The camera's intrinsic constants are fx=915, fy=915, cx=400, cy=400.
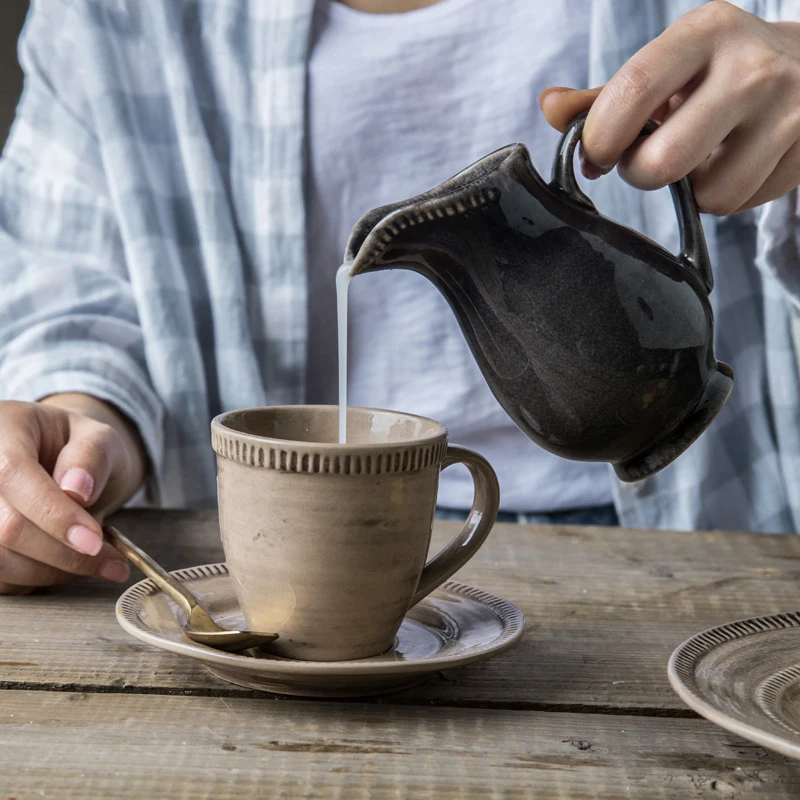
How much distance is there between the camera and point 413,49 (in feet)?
3.83

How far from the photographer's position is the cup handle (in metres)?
0.58

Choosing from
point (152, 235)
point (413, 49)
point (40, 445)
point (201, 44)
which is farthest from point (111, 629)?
point (201, 44)

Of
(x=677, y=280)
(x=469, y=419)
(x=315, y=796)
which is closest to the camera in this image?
(x=315, y=796)

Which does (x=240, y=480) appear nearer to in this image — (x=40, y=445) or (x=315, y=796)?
(x=315, y=796)

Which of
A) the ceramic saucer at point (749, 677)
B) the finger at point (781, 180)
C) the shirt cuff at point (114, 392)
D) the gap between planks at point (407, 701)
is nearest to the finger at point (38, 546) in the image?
the gap between planks at point (407, 701)

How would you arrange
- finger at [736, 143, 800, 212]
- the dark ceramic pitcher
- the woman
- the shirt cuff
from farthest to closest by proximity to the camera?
the woman < the shirt cuff < finger at [736, 143, 800, 212] < the dark ceramic pitcher

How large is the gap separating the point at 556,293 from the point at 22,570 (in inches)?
16.7

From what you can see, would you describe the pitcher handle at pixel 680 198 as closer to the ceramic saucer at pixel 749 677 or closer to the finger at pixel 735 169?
the finger at pixel 735 169

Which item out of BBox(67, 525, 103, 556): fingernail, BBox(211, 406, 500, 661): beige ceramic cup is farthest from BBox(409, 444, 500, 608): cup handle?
BBox(67, 525, 103, 556): fingernail

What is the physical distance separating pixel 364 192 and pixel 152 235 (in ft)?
0.96

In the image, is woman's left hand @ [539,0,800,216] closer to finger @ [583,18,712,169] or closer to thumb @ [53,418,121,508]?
finger @ [583,18,712,169]

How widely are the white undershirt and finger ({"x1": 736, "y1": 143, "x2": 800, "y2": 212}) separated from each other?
21.4 inches

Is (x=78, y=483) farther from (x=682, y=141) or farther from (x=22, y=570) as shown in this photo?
(x=682, y=141)

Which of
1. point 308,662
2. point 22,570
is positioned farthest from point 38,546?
point 308,662
